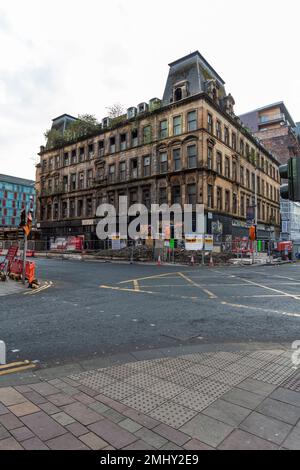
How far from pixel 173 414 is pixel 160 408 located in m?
0.17

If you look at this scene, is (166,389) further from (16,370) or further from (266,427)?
(16,370)

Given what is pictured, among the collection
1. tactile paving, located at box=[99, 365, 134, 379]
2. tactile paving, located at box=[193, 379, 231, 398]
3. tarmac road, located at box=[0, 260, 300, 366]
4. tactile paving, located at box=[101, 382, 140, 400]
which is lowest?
tarmac road, located at box=[0, 260, 300, 366]

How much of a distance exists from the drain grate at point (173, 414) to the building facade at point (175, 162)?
27370 millimetres

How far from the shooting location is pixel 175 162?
32.2m

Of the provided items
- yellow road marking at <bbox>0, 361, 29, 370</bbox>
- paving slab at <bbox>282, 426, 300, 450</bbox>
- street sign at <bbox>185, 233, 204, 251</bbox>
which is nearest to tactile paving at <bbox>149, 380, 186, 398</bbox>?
paving slab at <bbox>282, 426, 300, 450</bbox>

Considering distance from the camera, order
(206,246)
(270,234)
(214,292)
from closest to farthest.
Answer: (214,292) < (206,246) < (270,234)

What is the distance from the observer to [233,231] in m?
34.8

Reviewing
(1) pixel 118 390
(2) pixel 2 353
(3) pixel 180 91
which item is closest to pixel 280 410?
(1) pixel 118 390

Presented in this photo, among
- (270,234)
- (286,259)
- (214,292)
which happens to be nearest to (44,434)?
(214,292)

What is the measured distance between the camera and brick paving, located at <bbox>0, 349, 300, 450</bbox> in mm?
2381

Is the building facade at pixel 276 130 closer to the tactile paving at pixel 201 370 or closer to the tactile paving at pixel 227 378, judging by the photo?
the tactile paving at pixel 201 370

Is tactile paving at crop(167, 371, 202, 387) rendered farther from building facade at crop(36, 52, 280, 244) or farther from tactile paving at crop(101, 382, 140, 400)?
building facade at crop(36, 52, 280, 244)
